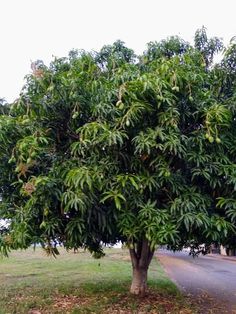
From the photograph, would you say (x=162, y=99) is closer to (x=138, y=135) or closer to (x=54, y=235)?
(x=138, y=135)

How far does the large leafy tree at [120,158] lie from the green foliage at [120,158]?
2cm

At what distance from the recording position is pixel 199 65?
766 centimetres

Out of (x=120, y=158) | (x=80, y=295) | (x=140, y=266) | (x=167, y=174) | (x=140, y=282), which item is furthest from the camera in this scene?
(x=80, y=295)

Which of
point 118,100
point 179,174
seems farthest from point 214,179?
point 118,100

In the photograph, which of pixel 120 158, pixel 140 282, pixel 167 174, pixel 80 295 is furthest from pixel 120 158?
pixel 80 295

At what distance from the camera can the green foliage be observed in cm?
590

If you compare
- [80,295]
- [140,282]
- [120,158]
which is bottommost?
[80,295]

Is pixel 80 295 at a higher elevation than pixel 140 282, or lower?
lower

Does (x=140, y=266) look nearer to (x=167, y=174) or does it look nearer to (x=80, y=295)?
(x=80, y=295)

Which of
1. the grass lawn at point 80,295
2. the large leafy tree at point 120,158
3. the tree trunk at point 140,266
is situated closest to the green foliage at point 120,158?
the large leafy tree at point 120,158

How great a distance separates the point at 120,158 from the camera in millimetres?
6258

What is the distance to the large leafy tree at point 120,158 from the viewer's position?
5.91 metres

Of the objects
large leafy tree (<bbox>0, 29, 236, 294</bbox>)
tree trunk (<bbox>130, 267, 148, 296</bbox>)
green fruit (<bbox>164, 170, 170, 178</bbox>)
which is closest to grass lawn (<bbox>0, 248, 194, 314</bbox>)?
tree trunk (<bbox>130, 267, 148, 296</bbox>)

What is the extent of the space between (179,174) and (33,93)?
108 inches
